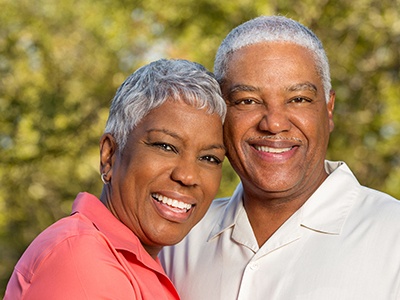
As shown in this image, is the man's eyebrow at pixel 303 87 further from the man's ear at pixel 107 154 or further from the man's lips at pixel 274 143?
the man's ear at pixel 107 154

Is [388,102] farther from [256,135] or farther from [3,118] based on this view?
[256,135]

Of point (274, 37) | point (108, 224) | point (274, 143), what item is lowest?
point (108, 224)

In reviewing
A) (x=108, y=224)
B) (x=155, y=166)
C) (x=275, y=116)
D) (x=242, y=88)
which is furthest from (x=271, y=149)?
(x=108, y=224)

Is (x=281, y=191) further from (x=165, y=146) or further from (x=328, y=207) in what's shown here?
(x=165, y=146)

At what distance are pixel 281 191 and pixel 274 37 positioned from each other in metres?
0.63

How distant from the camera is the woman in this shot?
9.37ft

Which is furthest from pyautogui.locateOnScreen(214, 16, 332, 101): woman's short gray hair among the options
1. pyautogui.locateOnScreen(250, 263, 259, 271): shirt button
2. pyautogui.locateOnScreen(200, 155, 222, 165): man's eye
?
pyautogui.locateOnScreen(250, 263, 259, 271): shirt button

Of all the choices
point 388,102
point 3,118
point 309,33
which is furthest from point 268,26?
point 3,118

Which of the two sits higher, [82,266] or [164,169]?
[164,169]

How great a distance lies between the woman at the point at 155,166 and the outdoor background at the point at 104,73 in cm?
486

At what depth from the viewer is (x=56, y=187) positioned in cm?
934

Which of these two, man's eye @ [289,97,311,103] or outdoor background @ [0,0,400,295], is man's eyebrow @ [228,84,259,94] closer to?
man's eye @ [289,97,311,103]

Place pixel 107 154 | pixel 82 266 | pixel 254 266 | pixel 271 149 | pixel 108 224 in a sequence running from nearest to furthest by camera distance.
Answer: pixel 82 266
pixel 108 224
pixel 107 154
pixel 254 266
pixel 271 149

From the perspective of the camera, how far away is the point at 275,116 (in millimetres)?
3195
